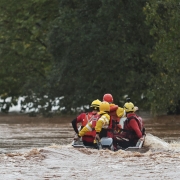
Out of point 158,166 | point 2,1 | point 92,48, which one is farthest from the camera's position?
point 2,1

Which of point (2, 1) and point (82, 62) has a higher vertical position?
point (2, 1)

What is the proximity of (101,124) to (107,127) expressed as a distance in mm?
600

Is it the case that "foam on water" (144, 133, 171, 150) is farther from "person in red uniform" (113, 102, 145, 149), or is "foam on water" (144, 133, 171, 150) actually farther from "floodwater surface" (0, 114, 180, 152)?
"floodwater surface" (0, 114, 180, 152)

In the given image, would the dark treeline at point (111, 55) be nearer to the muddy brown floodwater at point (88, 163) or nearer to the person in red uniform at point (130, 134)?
the muddy brown floodwater at point (88, 163)

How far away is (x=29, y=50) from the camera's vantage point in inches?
2082

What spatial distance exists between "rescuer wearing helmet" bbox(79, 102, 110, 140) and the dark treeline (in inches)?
674

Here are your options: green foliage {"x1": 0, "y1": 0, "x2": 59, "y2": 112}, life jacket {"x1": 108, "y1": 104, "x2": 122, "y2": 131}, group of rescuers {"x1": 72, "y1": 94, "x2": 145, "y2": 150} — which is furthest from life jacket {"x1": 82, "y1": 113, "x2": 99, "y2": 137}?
green foliage {"x1": 0, "y1": 0, "x2": 59, "y2": 112}

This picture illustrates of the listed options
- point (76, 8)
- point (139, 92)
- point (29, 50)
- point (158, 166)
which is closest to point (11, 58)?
point (29, 50)

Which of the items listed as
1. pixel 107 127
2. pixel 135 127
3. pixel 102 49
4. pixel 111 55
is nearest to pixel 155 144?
pixel 135 127

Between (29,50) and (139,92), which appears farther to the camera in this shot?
(29,50)

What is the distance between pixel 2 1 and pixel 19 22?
1664 millimetres

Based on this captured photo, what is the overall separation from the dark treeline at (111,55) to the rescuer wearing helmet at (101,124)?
56.2 feet

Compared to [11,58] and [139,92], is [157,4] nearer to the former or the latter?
[139,92]

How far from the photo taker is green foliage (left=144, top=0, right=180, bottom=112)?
40062 mm
